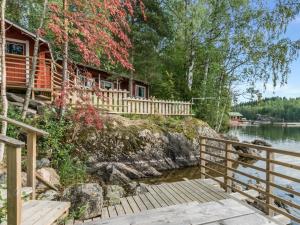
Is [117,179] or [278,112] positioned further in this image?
[278,112]

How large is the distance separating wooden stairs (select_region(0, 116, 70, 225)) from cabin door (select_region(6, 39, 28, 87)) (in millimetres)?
9910

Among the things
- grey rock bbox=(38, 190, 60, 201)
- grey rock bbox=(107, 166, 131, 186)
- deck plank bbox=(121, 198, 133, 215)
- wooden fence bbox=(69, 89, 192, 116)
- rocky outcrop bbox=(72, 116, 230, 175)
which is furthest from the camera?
wooden fence bbox=(69, 89, 192, 116)

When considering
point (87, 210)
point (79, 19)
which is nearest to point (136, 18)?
point (79, 19)

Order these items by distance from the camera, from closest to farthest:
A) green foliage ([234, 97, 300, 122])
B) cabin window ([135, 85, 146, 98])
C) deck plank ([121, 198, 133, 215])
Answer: deck plank ([121, 198, 133, 215]) → cabin window ([135, 85, 146, 98]) → green foliage ([234, 97, 300, 122])

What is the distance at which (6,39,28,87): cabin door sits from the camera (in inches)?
513

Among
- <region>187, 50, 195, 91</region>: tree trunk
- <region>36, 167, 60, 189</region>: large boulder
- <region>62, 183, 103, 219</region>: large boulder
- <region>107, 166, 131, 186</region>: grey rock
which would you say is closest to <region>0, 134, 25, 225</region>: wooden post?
<region>62, 183, 103, 219</region>: large boulder

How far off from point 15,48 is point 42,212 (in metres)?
13.2

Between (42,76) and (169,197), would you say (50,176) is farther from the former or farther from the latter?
(42,76)

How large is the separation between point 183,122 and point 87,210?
10.1 m

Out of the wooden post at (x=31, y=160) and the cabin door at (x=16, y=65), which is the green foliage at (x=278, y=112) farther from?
the wooden post at (x=31, y=160)

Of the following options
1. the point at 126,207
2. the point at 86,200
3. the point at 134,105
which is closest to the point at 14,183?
the point at 86,200

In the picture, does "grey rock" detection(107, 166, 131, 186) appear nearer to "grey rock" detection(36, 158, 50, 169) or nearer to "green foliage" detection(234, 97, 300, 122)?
"grey rock" detection(36, 158, 50, 169)

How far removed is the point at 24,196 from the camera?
13.3ft

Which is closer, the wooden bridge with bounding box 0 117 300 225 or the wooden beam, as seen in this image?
the wooden bridge with bounding box 0 117 300 225
